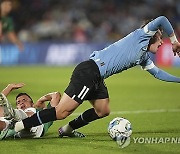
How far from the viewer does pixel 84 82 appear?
775 centimetres

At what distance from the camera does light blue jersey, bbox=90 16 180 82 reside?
7.84 meters

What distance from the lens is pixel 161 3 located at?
29812 mm

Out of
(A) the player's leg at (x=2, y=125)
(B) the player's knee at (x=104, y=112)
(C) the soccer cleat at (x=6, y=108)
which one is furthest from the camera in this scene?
(B) the player's knee at (x=104, y=112)

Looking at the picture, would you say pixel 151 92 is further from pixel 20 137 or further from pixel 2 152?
pixel 2 152

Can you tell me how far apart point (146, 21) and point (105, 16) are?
70.6 ft

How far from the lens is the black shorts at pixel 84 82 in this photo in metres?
7.71

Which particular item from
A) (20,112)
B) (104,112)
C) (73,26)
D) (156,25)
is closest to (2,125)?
(20,112)

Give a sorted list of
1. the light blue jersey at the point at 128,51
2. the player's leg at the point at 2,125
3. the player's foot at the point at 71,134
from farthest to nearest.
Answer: the player's foot at the point at 71,134 < the player's leg at the point at 2,125 < the light blue jersey at the point at 128,51

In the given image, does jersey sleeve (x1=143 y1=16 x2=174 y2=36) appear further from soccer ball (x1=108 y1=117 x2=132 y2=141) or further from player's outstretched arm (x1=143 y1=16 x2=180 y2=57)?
soccer ball (x1=108 y1=117 x2=132 y2=141)

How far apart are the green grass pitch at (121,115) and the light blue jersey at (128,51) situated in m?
1.10

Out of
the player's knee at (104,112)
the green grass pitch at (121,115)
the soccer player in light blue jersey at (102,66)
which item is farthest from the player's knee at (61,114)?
the player's knee at (104,112)

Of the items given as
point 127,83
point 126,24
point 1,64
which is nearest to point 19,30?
point 1,64

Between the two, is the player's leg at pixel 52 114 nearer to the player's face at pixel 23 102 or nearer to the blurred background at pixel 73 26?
the player's face at pixel 23 102

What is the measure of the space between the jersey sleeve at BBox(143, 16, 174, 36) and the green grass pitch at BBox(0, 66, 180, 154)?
5.25ft
